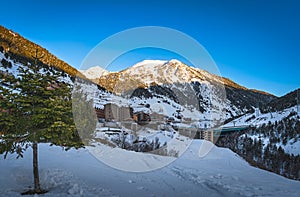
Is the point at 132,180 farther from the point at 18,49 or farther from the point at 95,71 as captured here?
the point at 18,49

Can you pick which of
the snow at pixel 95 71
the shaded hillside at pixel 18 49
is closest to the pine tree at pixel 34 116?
the snow at pixel 95 71

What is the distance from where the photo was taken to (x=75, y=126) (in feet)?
22.5

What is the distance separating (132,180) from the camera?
25.8 feet

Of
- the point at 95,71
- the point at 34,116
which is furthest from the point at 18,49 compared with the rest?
the point at 34,116

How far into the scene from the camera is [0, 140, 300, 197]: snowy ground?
255 inches

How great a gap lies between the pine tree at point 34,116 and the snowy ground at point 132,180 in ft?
3.32

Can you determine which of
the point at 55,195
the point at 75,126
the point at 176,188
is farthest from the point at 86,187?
the point at 176,188

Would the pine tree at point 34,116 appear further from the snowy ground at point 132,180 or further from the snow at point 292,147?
the snow at point 292,147

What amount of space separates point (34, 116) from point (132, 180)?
3598mm

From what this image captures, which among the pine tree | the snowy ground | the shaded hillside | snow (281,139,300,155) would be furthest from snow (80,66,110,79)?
the shaded hillside

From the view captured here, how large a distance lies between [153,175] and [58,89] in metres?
4.45

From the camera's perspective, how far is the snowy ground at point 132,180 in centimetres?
647

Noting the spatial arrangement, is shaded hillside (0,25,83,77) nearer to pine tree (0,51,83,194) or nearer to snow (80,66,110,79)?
snow (80,66,110,79)

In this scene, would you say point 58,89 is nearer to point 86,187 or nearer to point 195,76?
point 86,187
